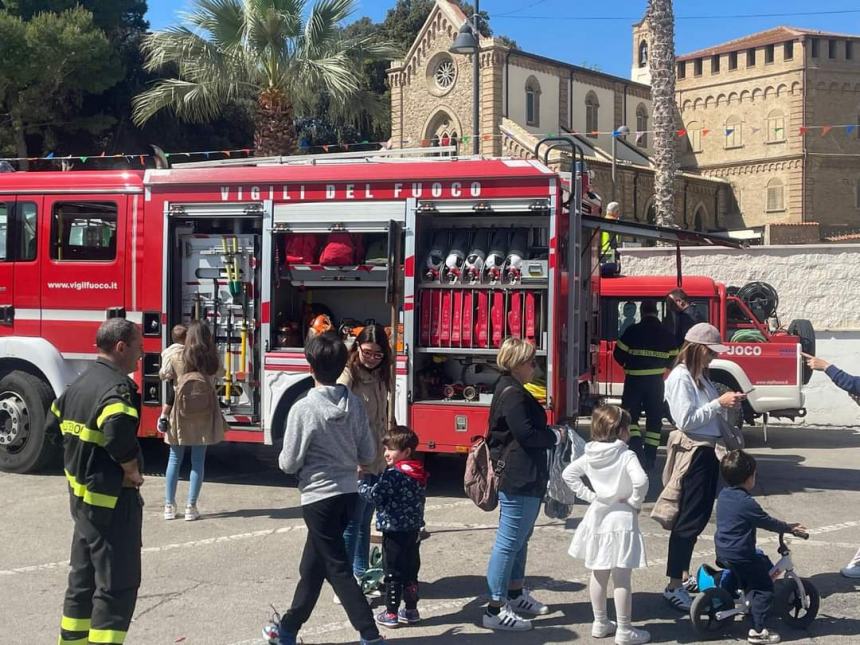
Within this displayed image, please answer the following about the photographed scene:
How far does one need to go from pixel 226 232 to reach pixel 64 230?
5.37 feet

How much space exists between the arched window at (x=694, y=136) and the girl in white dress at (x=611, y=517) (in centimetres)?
6182

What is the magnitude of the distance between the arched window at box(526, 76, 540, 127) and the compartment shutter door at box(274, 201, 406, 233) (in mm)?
39869

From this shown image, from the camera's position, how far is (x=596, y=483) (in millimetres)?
5348

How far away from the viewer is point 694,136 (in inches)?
2564

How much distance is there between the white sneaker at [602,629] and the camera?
5.42 meters

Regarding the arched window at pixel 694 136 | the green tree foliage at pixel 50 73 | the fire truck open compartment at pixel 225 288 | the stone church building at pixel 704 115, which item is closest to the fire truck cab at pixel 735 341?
the fire truck open compartment at pixel 225 288

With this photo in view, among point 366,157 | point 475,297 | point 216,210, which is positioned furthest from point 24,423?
point 475,297

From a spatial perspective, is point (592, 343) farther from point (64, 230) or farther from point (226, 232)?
point (64, 230)

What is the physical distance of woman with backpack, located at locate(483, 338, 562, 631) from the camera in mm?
5473

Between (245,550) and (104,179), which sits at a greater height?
(104,179)

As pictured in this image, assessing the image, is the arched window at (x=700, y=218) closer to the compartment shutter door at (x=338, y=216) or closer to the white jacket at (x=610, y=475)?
the compartment shutter door at (x=338, y=216)

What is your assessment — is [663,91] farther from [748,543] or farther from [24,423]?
[748,543]

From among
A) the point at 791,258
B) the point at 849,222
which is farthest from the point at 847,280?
the point at 849,222

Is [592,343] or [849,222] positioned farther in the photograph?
[849,222]
